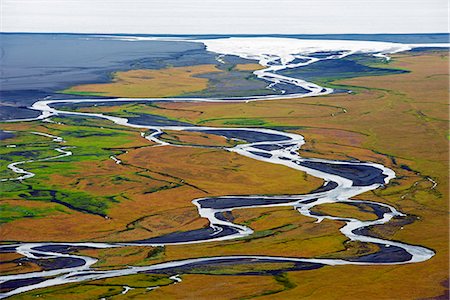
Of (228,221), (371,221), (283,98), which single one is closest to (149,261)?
(228,221)

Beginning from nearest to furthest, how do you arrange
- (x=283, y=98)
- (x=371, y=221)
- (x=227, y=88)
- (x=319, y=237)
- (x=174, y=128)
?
(x=319, y=237)
(x=371, y=221)
(x=174, y=128)
(x=283, y=98)
(x=227, y=88)

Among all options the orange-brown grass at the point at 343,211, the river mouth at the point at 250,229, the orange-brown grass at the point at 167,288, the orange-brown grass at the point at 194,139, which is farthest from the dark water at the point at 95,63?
the orange-brown grass at the point at 167,288

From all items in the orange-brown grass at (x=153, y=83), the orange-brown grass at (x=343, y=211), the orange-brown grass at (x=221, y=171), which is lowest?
the orange-brown grass at (x=343, y=211)

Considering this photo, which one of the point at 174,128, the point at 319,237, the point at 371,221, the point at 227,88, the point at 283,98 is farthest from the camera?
the point at 227,88

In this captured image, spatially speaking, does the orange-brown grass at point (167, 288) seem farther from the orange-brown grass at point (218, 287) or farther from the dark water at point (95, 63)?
the dark water at point (95, 63)

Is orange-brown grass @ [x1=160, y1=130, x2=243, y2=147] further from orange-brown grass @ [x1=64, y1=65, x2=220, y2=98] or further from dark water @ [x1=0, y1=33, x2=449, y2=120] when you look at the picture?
orange-brown grass @ [x1=64, y1=65, x2=220, y2=98]

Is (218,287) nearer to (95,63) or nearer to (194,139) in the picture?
(194,139)

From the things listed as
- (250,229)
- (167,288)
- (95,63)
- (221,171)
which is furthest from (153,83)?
(167,288)

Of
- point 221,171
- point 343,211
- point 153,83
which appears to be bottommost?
point 343,211
